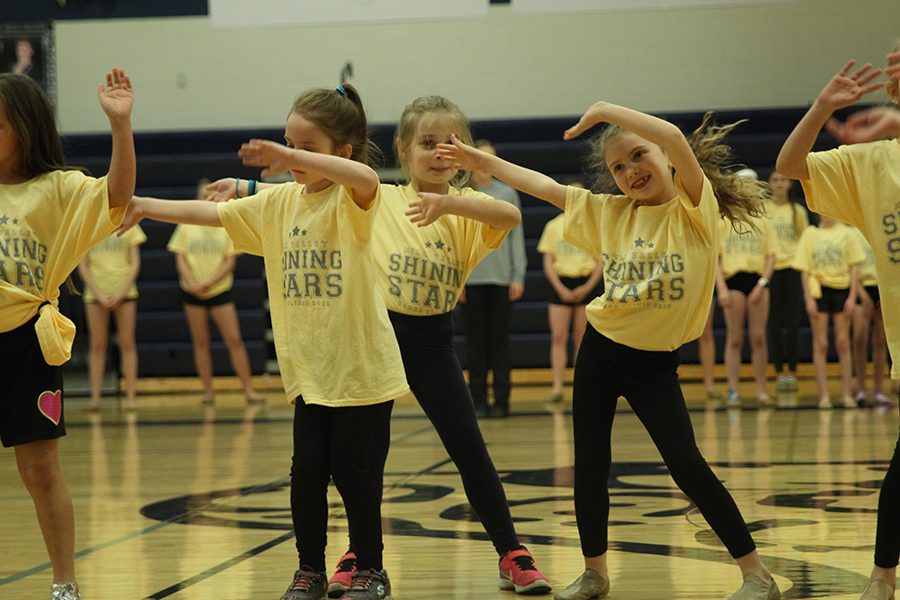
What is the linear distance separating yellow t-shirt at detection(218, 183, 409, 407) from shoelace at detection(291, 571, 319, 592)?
1.44ft

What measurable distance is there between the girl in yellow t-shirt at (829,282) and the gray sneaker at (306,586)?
5481 mm

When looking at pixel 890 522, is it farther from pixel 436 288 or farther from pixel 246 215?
pixel 246 215

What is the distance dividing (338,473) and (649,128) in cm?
113

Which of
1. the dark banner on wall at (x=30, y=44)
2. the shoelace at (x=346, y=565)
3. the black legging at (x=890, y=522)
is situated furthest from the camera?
the dark banner on wall at (x=30, y=44)

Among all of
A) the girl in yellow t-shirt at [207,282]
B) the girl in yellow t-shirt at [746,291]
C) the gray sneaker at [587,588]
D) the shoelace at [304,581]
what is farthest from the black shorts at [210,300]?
the gray sneaker at [587,588]

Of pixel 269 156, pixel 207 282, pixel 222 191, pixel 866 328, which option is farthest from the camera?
pixel 207 282

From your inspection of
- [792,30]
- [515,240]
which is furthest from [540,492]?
[792,30]

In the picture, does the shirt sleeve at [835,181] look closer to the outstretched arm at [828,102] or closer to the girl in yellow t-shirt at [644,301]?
the outstretched arm at [828,102]

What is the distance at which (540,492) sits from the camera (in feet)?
15.0

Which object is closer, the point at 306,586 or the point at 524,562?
the point at 306,586

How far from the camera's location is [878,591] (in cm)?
270

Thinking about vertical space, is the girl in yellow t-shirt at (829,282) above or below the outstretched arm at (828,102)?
below

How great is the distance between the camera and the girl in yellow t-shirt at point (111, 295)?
28.2 feet

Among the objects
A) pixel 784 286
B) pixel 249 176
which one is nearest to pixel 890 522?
pixel 784 286
